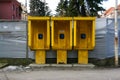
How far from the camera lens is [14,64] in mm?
16750

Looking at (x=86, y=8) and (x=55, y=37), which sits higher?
(x=86, y=8)

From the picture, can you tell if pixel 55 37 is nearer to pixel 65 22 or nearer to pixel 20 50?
pixel 65 22

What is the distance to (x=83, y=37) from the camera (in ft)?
54.5

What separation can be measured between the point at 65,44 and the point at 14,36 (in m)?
2.59

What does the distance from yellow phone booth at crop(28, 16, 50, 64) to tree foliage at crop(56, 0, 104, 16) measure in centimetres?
2523

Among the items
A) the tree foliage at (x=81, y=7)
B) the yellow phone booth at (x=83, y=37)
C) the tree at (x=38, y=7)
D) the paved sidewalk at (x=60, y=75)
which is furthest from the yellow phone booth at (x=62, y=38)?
the tree at (x=38, y=7)

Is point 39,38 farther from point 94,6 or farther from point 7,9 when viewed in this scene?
point 7,9

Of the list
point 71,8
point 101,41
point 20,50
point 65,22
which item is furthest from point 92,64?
point 71,8

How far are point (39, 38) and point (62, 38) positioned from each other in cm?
109

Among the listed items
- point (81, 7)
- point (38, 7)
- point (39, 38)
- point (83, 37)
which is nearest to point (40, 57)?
point (39, 38)

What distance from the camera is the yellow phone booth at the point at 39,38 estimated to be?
16.4 m

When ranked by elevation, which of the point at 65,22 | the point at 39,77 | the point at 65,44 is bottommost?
the point at 39,77

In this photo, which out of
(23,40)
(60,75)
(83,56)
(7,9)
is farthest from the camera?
(7,9)

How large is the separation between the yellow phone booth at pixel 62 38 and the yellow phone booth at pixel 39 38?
436 millimetres
